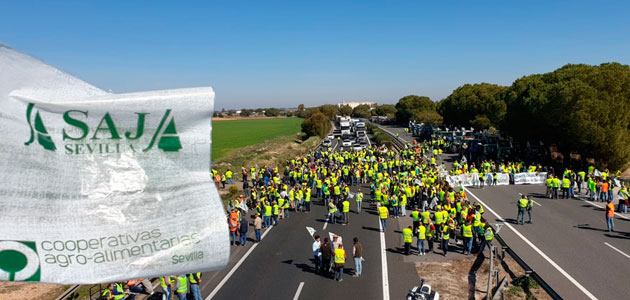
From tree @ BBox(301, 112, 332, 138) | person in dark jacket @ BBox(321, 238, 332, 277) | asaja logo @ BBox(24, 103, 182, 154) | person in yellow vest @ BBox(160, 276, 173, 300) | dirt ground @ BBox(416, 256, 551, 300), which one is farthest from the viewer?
tree @ BBox(301, 112, 332, 138)

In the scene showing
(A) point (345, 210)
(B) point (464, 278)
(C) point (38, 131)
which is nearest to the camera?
(C) point (38, 131)

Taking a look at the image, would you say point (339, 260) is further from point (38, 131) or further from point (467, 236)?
point (38, 131)

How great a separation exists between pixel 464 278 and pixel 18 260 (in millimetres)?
12715

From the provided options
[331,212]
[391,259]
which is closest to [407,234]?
[391,259]

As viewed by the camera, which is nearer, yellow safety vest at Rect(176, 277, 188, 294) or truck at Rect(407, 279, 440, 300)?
truck at Rect(407, 279, 440, 300)

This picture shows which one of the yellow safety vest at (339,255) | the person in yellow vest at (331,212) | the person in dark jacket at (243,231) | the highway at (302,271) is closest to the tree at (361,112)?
the person in yellow vest at (331,212)

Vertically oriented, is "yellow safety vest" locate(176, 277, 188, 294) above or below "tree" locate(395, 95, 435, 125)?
below

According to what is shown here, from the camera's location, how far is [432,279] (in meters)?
13.2

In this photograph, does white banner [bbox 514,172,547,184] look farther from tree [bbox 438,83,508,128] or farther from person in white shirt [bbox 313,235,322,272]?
tree [bbox 438,83,508,128]


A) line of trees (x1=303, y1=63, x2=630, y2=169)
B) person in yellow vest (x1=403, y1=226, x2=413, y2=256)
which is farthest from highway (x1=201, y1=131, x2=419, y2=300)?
line of trees (x1=303, y1=63, x2=630, y2=169)

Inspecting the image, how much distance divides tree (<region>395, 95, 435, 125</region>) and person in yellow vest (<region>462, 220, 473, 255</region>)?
91.1 m

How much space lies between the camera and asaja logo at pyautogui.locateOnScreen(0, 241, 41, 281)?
3.50 metres

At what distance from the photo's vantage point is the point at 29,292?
14375 mm

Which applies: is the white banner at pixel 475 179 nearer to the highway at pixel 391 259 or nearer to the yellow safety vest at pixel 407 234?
the highway at pixel 391 259
